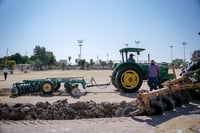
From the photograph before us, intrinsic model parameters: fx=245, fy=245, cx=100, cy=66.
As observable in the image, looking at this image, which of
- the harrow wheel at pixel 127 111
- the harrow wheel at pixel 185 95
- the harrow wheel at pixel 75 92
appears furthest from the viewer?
the harrow wheel at pixel 75 92

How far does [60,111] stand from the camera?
768cm

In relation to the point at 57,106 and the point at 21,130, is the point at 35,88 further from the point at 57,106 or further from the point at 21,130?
the point at 21,130

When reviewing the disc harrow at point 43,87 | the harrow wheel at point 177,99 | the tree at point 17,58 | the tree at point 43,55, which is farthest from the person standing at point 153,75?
the tree at point 17,58

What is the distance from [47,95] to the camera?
38.8 feet

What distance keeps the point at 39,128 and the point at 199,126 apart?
372cm

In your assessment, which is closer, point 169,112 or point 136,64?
point 169,112

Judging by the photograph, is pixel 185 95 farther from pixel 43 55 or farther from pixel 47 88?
pixel 43 55

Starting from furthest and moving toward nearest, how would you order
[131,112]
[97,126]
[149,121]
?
1. [131,112]
2. [149,121]
3. [97,126]

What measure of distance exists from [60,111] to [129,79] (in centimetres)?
552

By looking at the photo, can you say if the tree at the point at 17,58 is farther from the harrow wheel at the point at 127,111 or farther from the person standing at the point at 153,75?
the harrow wheel at the point at 127,111

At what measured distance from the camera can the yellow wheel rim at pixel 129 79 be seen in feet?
40.7

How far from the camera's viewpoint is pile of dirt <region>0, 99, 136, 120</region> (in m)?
7.35

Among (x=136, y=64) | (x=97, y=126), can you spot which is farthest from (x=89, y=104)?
(x=136, y=64)

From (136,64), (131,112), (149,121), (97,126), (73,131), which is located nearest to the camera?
(73,131)
